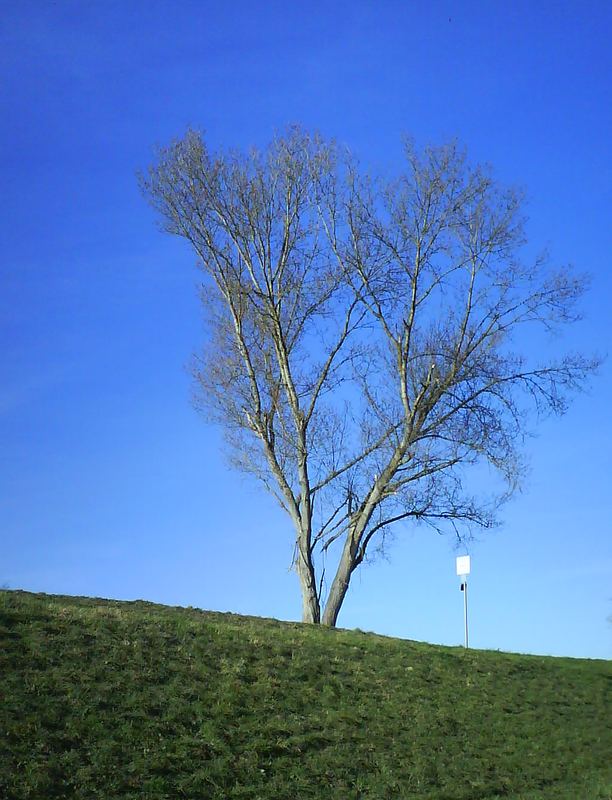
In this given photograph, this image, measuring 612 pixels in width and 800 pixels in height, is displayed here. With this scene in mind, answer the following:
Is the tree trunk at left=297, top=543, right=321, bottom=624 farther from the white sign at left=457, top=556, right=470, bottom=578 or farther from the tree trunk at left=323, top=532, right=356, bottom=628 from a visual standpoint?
the white sign at left=457, top=556, right=470, bottom=578

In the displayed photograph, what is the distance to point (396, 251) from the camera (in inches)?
874

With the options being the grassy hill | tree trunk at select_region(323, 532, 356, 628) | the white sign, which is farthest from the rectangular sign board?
the grassy hill

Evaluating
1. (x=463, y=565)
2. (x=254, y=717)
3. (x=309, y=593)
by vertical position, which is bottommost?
(x=254, y=717)

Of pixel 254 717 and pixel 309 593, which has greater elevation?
pixel 309 593

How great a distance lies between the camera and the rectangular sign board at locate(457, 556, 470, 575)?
22750 millimetres

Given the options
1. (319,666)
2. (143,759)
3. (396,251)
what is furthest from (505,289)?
(143,759)

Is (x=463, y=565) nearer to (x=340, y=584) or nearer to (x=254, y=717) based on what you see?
(x=340, y=584)

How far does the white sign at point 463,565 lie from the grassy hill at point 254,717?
5534mm

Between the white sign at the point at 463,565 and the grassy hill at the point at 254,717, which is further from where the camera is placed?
the white sign at the point at 463,565

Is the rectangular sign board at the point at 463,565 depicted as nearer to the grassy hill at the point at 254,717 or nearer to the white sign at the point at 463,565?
the white sign at the point at 463,565

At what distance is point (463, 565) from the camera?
22.9 metres

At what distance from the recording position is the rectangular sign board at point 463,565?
896 inches

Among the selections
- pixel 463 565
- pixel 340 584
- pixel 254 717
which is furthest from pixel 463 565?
pixel 254 717

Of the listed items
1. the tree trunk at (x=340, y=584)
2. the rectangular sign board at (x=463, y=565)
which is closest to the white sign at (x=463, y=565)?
the rectangular sign board at (x=463, y=565)
